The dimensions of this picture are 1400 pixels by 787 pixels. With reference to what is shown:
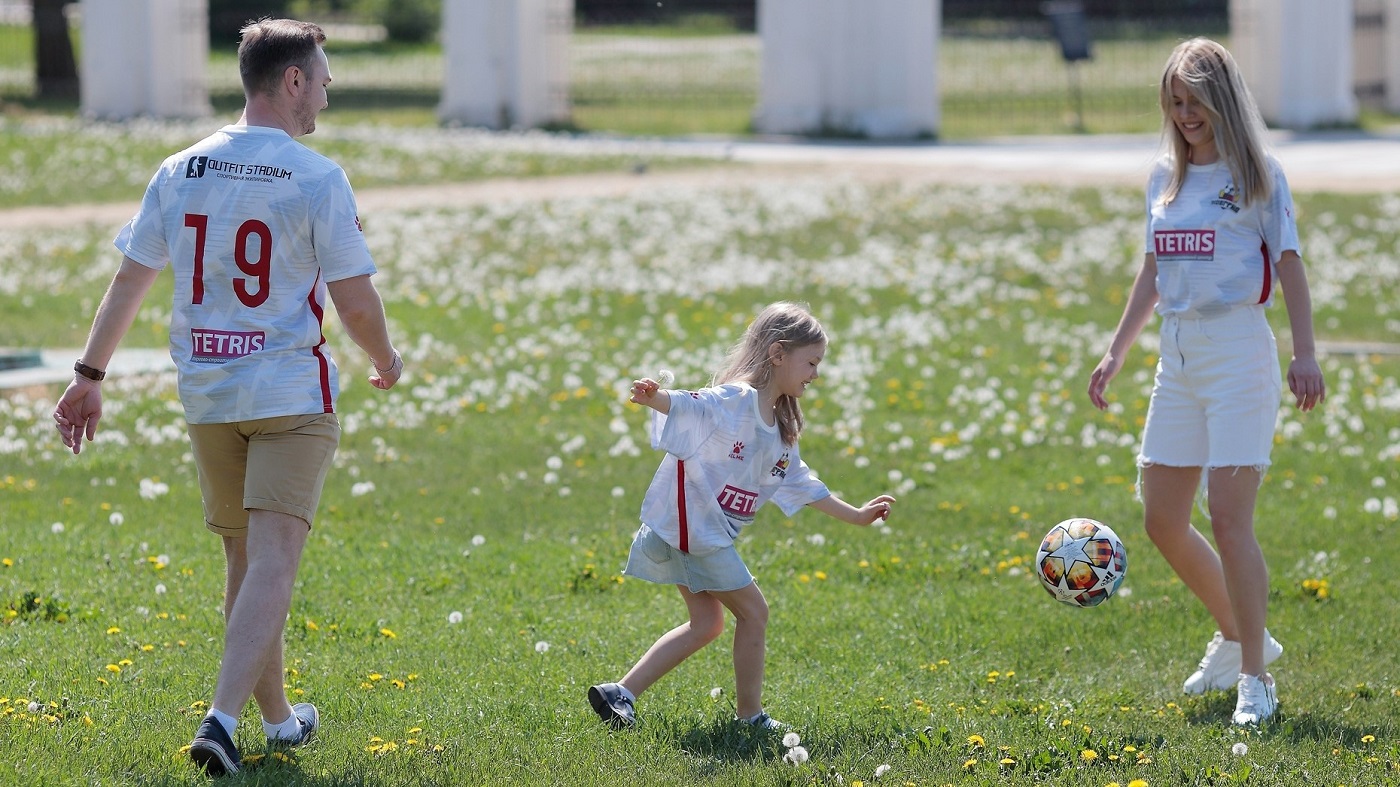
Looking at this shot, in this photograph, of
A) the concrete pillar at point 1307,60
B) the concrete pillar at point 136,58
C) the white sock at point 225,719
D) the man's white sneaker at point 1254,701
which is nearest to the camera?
the white sock at point 225,719

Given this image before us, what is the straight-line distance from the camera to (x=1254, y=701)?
526 centimetres

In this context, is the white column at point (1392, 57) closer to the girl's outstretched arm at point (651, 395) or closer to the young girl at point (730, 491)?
the young girl at point (730, 491)

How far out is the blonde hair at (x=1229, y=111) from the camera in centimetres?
523

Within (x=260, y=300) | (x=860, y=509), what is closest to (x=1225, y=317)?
(x=860, y=509)

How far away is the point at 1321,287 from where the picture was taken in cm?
1462

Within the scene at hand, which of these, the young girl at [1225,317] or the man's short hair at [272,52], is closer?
the man's short hair at [272,52]

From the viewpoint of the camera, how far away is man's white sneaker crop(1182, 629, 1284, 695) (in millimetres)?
5625

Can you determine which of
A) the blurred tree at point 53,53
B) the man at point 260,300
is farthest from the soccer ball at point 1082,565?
the blurred tree at point 53,53

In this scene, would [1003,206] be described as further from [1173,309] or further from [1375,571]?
[1173,309]

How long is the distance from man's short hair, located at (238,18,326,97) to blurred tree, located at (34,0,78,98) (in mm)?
33993

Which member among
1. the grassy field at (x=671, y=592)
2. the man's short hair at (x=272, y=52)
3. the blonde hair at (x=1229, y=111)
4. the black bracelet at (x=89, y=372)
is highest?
the man's short hair at (x=272, y=52)

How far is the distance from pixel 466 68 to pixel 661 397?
25742 millimetres

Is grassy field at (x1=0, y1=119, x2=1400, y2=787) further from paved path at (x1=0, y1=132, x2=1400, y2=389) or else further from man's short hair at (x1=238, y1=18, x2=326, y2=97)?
paved path at (x1=0, y1=132, x2=1400, y2=389)

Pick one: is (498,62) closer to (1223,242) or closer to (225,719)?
(1223,242)
